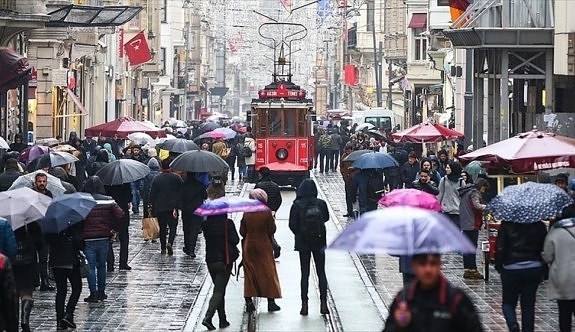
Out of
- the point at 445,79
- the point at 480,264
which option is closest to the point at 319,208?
the point at 480,264

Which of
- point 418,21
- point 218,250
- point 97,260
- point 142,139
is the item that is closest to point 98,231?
point 97,260

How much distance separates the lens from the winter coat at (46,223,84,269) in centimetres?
1681

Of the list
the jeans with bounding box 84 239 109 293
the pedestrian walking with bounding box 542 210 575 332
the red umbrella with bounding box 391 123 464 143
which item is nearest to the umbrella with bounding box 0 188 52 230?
the jeans with bounding box 84 239 109 293

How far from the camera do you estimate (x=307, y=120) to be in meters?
45.8

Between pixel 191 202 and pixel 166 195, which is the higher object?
pixel 166 195

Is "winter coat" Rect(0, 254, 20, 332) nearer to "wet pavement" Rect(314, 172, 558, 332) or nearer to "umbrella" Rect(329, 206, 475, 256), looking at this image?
"umbrella" Rect(329, 206, 475, 256)

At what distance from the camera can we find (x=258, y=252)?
17.6 metres

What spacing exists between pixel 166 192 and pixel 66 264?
26.3 ft

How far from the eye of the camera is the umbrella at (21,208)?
52.7 ft

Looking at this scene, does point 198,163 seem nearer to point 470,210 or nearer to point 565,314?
point 470,210

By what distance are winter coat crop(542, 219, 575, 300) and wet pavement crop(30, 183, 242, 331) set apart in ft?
15.6

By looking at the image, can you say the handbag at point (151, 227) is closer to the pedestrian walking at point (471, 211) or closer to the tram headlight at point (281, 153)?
the pedestrian walking at point (471, 211)

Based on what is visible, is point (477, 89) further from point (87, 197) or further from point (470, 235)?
point (87, 197)

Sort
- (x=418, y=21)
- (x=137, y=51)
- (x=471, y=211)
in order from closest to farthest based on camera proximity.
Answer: (x=471, y=211), (x=137, y=51), (x=418, y=21)
